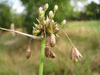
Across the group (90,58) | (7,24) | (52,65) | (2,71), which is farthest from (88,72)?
(7,24)

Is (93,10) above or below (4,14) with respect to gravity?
above

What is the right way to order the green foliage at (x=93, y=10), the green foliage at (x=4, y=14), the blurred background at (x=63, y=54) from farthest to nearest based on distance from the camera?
the green foliage at (x=93, y=10) < the green foliage at (x=4, y=14) < the blurred background at (x=63, y=54)

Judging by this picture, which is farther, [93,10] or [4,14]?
[93,10]

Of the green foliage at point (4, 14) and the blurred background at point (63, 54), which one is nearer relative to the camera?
the blurred background at point (63, 54)

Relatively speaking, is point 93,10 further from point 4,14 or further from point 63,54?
point 63,54

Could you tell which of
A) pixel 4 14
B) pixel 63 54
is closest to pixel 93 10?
pixel 4 14

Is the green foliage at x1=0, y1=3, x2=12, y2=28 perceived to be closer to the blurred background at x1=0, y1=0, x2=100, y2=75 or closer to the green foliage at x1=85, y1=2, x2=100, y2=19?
the blurred background at x1=0, y1=0, x2=100, y2=75

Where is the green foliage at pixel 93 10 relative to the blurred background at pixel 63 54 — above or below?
above

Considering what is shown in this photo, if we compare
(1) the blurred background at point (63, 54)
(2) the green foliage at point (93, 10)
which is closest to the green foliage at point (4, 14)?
(1) the blurred background at point (63, 54)

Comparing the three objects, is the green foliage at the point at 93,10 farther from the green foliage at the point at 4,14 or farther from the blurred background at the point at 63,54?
the green foliage at the point at 4,14

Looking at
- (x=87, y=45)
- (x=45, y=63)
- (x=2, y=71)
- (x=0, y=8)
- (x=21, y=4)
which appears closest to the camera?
(x=2, y=71)

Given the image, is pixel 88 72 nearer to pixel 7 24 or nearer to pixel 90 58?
pixel 90 58
